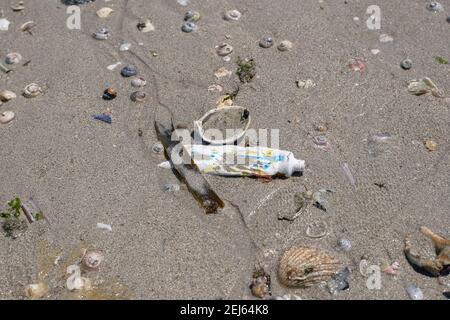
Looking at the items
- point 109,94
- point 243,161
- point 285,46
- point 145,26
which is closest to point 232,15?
point 285,46

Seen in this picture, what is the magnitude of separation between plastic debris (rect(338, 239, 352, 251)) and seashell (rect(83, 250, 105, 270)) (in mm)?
1842

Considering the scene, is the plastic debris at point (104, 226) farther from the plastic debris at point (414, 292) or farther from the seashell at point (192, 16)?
the seashell at point (192, 16)

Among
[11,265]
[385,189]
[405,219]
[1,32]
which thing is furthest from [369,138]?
[1,32]

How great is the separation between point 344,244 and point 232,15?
301 cm

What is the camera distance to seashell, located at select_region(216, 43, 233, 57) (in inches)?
204

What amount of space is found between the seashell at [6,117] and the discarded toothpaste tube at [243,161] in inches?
72.4

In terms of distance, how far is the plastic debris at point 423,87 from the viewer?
479cm

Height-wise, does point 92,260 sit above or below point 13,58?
below

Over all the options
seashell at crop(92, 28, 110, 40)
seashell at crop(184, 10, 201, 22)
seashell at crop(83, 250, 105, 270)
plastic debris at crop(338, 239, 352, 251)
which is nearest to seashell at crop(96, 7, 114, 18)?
seashell at crop(92, 28, 110, 40)

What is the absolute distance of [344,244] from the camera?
3795 mm

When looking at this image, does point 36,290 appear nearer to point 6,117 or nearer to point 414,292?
point 6,117


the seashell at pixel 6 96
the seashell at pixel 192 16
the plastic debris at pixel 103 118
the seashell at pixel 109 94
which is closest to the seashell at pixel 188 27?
the seashell at pixel 192 16

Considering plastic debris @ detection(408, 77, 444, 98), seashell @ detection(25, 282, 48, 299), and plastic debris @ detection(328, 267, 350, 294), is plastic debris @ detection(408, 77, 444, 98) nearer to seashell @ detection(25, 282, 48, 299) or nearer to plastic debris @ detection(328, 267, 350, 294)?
plastic debris @ detection(328, 267, 350, 294)

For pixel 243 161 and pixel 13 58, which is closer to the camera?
pixel 243 161
